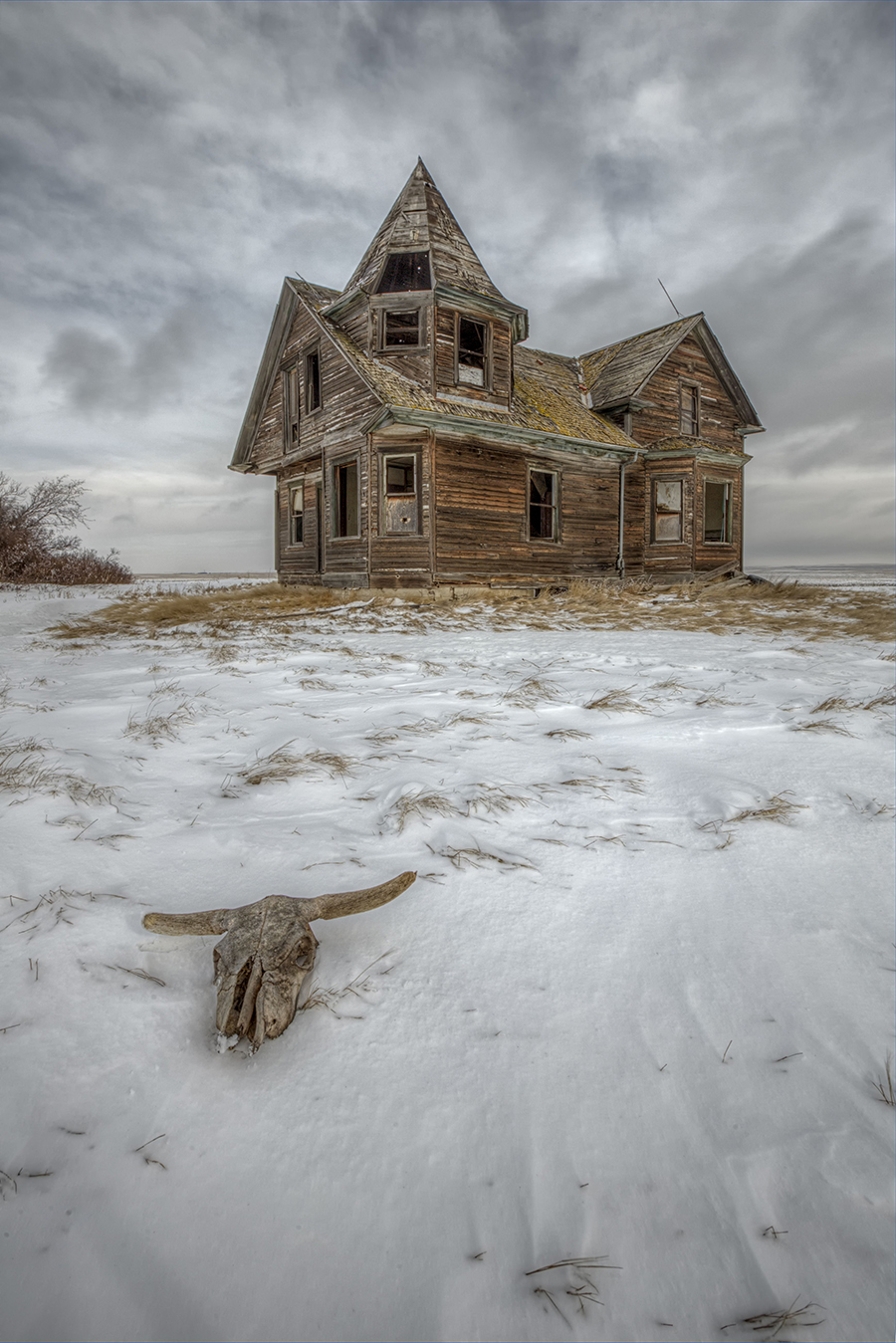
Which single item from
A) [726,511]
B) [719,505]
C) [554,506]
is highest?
[719,505]

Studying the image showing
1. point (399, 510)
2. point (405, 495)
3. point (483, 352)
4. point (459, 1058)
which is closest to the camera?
point (459, 1058)

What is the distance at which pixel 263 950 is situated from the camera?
3.84 ft

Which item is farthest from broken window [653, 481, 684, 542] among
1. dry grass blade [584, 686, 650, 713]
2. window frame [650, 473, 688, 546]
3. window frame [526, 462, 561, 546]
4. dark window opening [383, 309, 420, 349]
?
dry grass blade [584, 686, 650, 713]

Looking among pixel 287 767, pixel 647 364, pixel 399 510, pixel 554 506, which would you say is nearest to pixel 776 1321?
pixel 287 767

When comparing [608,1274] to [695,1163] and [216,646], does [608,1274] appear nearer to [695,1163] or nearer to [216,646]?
[695,1163]

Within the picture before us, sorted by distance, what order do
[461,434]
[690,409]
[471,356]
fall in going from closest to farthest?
[461,434], [471,356], [690,409]

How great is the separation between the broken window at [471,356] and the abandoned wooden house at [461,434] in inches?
1.9

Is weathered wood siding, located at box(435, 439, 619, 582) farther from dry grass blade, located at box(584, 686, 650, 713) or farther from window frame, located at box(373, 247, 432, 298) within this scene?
dry grass blade, located at box(584, 686, 650, 713)

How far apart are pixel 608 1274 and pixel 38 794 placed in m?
1.97

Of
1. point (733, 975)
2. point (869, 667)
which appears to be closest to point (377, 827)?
point (733, 975)

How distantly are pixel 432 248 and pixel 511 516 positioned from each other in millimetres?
5839

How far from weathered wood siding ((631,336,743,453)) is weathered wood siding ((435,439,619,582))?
232 centimetres

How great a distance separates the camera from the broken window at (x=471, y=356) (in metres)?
13.1

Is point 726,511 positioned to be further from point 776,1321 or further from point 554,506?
point 776,1321
